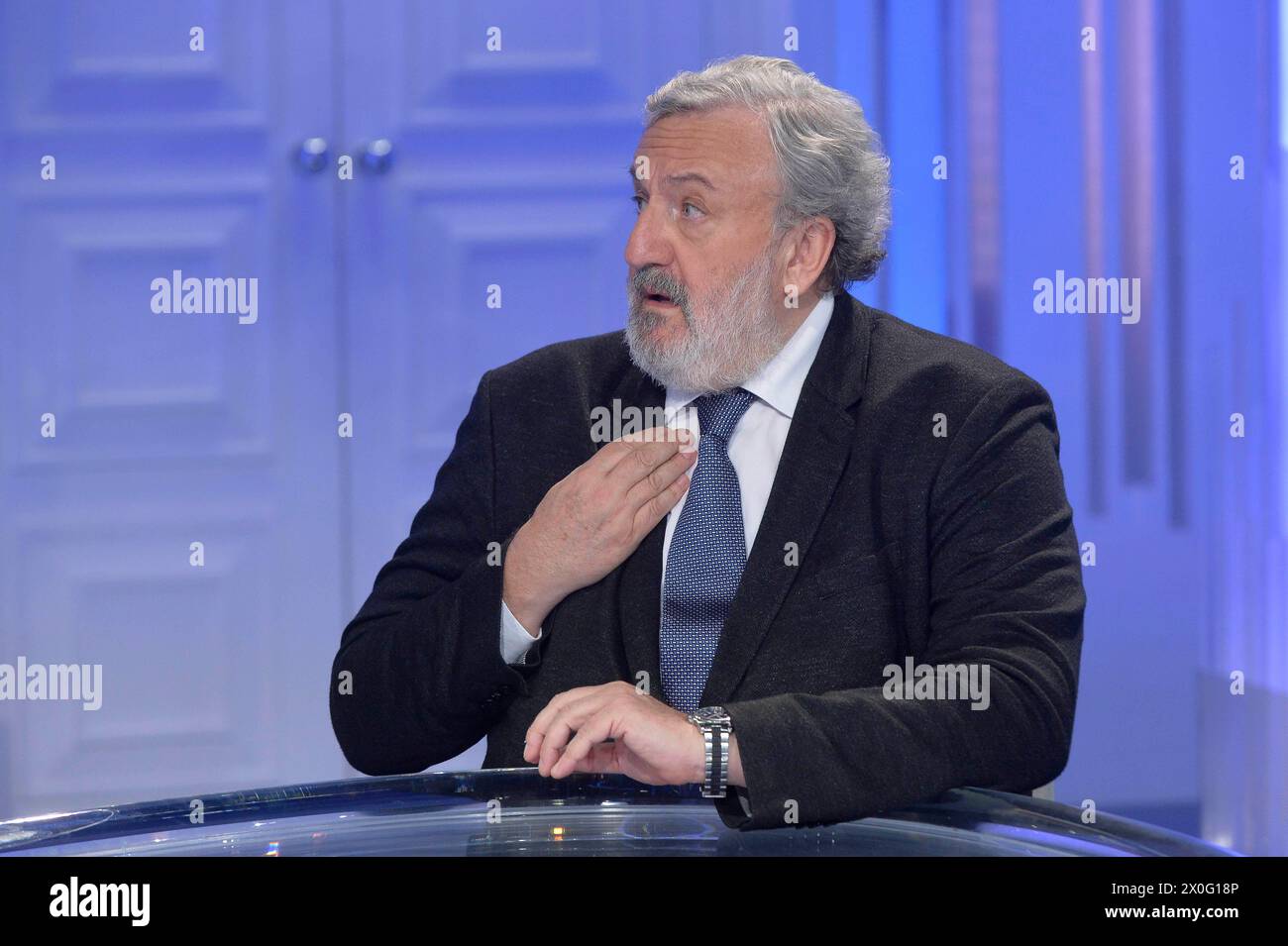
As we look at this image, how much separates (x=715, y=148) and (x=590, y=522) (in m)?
0.54

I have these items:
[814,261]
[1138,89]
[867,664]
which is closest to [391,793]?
[867,664]

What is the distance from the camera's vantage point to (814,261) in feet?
6.80

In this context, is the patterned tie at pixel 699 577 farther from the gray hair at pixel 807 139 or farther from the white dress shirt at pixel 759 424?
the gray hair at pixel 807 139

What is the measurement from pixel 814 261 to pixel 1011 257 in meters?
1.40

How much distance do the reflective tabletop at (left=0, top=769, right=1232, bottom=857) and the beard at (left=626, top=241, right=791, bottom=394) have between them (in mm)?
641

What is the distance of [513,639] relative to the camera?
5.96 ft

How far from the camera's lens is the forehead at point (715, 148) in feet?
6.42

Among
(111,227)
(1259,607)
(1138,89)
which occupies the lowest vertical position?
(1259,607)

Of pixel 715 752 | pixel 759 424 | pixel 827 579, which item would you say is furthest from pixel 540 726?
pixel 759 424

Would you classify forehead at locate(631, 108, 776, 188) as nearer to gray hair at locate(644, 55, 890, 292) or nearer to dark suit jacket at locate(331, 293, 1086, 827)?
gray hair at locate(644, 55, 890, 292)

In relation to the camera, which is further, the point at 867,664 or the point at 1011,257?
the point at 1011,257
